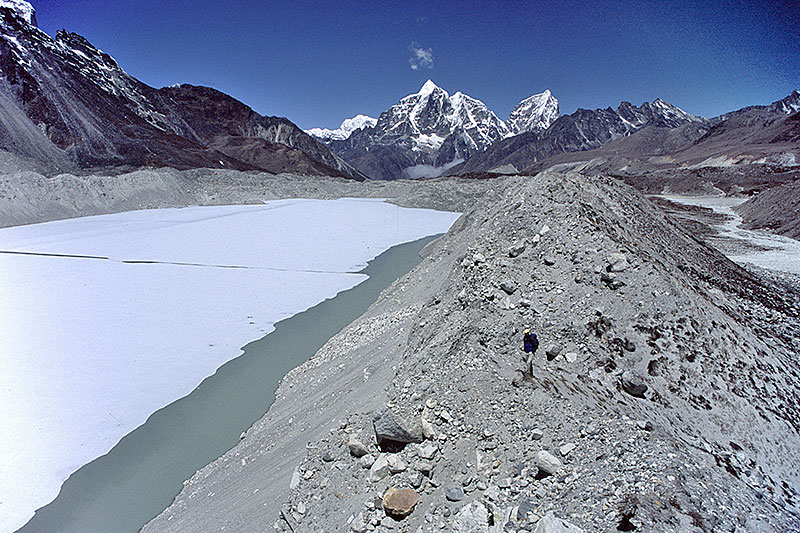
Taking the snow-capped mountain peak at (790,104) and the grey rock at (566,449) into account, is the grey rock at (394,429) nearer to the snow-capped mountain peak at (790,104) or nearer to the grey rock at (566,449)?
the grey rock at (566,449)

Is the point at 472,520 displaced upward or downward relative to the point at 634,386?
downward

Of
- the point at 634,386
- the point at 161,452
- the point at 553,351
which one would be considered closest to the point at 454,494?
the point at 553,351

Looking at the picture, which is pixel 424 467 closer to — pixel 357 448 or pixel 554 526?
pixel 357 448

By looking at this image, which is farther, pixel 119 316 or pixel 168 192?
pixel 168 192

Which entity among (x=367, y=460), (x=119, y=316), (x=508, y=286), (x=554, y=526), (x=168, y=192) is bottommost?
(x=119, y=316)

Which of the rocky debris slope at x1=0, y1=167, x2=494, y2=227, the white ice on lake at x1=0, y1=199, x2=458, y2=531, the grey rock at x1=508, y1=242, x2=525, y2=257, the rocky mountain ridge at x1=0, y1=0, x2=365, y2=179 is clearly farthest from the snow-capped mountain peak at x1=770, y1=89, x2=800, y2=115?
the grey rock at x1=508, y1=242, x2=525, y2=257

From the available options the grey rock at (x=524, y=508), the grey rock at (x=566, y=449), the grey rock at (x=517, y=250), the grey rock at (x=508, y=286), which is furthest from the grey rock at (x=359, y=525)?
the grey rock at (x=517, y=250)
